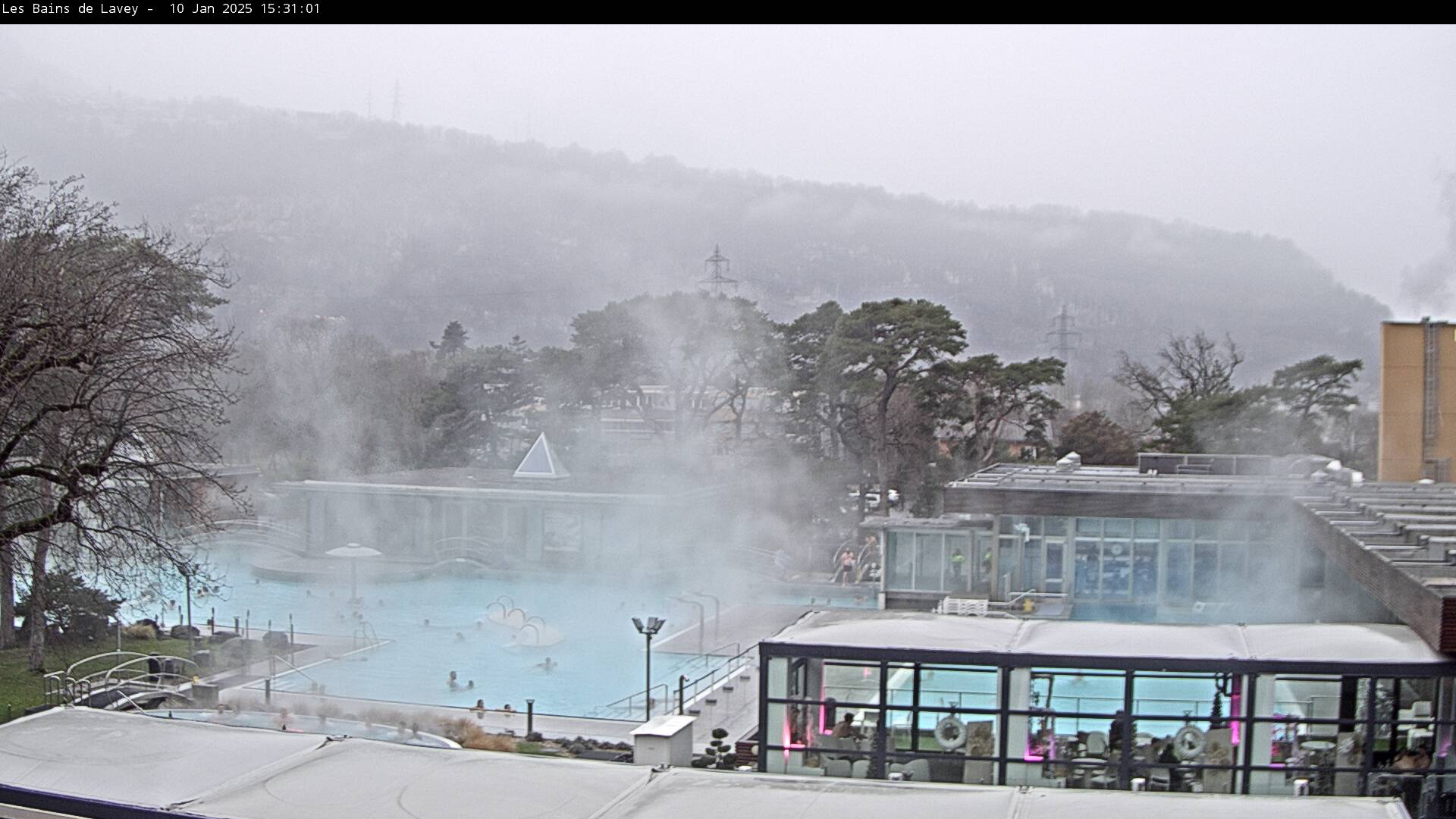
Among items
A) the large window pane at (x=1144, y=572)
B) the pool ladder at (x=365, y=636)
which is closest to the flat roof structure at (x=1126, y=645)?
the large window pane at (x=1144, y=572)

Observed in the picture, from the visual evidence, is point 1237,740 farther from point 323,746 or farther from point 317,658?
point 317,658

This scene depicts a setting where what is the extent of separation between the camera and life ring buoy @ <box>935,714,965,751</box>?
5645mm

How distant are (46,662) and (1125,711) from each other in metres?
10.2

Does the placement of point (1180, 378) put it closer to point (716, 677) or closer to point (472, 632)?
point (472, 632)

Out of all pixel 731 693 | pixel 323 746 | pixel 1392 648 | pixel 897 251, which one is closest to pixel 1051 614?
pixel 731 693

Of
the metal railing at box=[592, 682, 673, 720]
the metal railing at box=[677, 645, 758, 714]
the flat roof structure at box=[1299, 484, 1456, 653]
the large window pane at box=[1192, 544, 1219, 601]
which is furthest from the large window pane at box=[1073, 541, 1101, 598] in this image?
the metal railing at box=[592, 682, 673, 720]

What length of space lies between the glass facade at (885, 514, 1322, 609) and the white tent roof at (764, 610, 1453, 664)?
24.4 feet

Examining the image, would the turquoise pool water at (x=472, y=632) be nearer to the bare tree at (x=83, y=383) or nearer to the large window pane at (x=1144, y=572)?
the bare tree at (x=83, y=383)

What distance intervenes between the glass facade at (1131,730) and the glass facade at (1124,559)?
7840 millimetres

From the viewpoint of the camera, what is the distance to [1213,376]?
88.5ft

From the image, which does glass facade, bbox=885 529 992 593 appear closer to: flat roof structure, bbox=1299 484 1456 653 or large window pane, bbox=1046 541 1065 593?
large window pane, bbox=1046 541 1065 593

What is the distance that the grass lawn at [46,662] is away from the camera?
9922 millimetres

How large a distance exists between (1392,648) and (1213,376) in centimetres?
2285

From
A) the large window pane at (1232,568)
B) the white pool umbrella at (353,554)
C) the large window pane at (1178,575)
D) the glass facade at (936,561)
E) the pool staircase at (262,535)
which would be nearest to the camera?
the large window pane at (1232,568)
